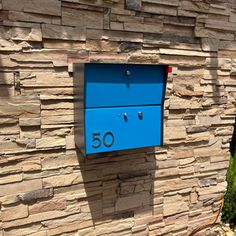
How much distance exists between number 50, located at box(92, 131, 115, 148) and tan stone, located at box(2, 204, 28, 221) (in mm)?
695

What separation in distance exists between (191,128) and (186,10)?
90 centimetres

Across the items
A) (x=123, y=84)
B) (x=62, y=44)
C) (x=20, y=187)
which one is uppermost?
(x=62, y=44)

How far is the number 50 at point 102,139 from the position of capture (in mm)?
1820

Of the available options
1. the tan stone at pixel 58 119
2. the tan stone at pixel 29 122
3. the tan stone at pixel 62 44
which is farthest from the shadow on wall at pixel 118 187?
the tan stone at pixel 62 44

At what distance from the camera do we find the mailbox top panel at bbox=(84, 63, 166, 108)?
5.79ft

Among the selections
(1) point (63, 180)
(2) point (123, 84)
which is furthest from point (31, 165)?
(2) point (123, 84)

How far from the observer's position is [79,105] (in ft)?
6.18

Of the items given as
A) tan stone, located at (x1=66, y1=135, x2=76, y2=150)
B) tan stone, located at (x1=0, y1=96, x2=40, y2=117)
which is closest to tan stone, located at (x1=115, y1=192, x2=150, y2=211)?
tan stone, located at (x1=66, y1=135, x2=76, y2=150)

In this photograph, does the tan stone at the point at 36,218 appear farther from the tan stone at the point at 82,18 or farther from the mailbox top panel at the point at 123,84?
the tan stone at the point at 82,18

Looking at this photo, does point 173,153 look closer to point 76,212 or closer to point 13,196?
point 76,212

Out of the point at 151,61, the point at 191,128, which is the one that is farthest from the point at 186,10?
the point at 191,128

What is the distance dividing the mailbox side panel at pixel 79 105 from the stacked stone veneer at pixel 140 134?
8 cm

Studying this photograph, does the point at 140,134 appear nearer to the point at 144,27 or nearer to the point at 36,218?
the point at 144,27

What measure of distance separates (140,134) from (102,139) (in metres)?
0.26
